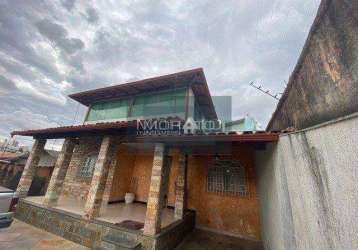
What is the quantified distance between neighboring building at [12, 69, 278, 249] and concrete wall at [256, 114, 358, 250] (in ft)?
3.90

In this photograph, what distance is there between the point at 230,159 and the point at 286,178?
4918mm

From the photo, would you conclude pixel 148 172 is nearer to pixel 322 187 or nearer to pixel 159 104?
pixel 159 104

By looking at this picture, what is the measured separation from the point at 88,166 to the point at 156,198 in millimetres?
6493

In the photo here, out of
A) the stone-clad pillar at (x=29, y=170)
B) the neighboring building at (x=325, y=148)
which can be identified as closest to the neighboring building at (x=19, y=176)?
the stone-clad pillar at (x=29, y=170)

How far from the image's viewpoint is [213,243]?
5.85 metres

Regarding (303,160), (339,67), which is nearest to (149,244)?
(303,160)

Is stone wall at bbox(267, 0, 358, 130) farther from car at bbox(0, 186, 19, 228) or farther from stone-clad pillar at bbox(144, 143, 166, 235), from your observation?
car at bbox(0, 186, 19, 228)

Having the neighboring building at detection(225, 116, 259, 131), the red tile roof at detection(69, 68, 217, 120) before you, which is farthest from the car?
the neighboring building at detection(225, 116, 259, 131)

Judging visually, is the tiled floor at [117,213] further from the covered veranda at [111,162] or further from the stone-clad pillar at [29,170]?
the stone-clad pillar at [29,170]

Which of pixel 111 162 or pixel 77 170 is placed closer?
pixel 111 162

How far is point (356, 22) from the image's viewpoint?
1.80m

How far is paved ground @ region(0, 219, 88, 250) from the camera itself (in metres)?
4.73

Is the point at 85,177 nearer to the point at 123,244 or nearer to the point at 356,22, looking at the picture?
the point at 123,244

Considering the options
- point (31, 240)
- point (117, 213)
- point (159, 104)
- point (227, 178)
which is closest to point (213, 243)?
point (227, 178)
